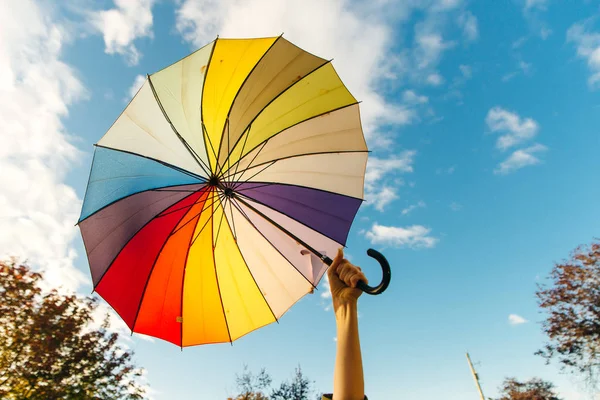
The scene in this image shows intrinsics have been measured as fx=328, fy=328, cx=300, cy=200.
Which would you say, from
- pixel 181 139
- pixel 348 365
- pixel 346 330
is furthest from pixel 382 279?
pixel 181 139

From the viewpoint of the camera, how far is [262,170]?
12.5 ft

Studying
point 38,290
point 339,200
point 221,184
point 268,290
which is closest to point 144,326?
point 268,290

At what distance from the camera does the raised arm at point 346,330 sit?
55.1 inches

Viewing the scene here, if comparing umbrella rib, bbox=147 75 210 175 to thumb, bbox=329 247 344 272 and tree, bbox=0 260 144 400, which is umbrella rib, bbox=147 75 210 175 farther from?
tree, bbox=0 260 144 400

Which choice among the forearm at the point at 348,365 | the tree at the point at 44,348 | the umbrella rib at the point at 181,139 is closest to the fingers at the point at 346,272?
the forearm at the point at 348,365

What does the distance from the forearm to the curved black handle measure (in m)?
0.19

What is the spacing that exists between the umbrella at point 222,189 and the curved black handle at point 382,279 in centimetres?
140

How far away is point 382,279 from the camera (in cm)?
176

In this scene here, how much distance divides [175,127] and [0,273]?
15.7 m

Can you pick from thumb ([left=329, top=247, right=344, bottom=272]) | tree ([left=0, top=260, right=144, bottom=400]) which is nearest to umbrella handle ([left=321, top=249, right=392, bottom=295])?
thumb ([left=329, top=247, right=344, bottom=272])

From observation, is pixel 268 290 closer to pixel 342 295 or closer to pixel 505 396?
pixel 342 295

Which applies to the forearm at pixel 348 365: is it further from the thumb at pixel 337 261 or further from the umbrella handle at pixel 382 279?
the thumb at pixel 337 261

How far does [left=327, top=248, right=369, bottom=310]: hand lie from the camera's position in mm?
1670

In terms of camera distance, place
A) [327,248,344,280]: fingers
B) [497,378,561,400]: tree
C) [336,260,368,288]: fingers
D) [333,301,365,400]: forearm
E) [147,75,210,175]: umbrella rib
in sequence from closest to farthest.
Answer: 1. [333,301,365,400]: forearm
2. [336,260,368,288]: fingers
3. [327,248,344,280]: fingers
4. [147,75,210,175]: umbrella rib
5. [497,378,561,400]: tree
